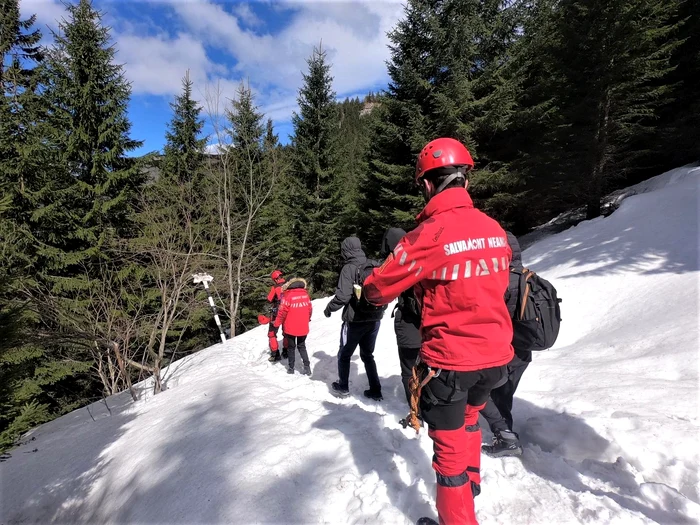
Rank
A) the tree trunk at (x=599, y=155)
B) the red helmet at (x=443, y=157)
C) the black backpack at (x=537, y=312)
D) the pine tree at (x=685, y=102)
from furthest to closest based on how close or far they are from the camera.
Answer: the pine tree at (x=685, y=102), the tree trunk at (x=599, y=155), the black backpack at (x=537, y=312), the red helmet at (x=443, y=157)

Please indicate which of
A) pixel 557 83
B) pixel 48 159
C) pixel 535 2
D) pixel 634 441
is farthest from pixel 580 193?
pixel 48 159

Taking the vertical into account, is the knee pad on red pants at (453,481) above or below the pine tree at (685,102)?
below

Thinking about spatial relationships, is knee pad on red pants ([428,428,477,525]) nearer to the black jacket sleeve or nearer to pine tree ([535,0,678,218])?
the black jacket sleeve

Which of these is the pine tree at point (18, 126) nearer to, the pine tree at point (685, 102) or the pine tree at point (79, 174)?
the pine tree at point (79, 174)

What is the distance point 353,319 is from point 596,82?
1291cm

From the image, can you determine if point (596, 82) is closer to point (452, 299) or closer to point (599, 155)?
point (599, 155)

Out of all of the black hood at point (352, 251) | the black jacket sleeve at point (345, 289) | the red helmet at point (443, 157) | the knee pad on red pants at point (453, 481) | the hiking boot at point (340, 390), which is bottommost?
the hiking boot at point (340, 390)

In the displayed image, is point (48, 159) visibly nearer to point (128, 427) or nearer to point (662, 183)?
point (128, 427)

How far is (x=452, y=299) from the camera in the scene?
1.80 meters

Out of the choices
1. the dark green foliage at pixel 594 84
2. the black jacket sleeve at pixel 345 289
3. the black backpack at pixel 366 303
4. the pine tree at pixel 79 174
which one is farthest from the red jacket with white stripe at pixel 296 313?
Result: the dark green foliage at pixel 594 84

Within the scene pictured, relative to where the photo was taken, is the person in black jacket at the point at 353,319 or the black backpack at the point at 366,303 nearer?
the black backpack at the point at 366,303

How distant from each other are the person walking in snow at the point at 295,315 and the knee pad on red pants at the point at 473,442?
383 centimetres

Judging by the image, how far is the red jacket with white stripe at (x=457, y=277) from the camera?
1.75m

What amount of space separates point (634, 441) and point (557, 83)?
1458 centimetres
